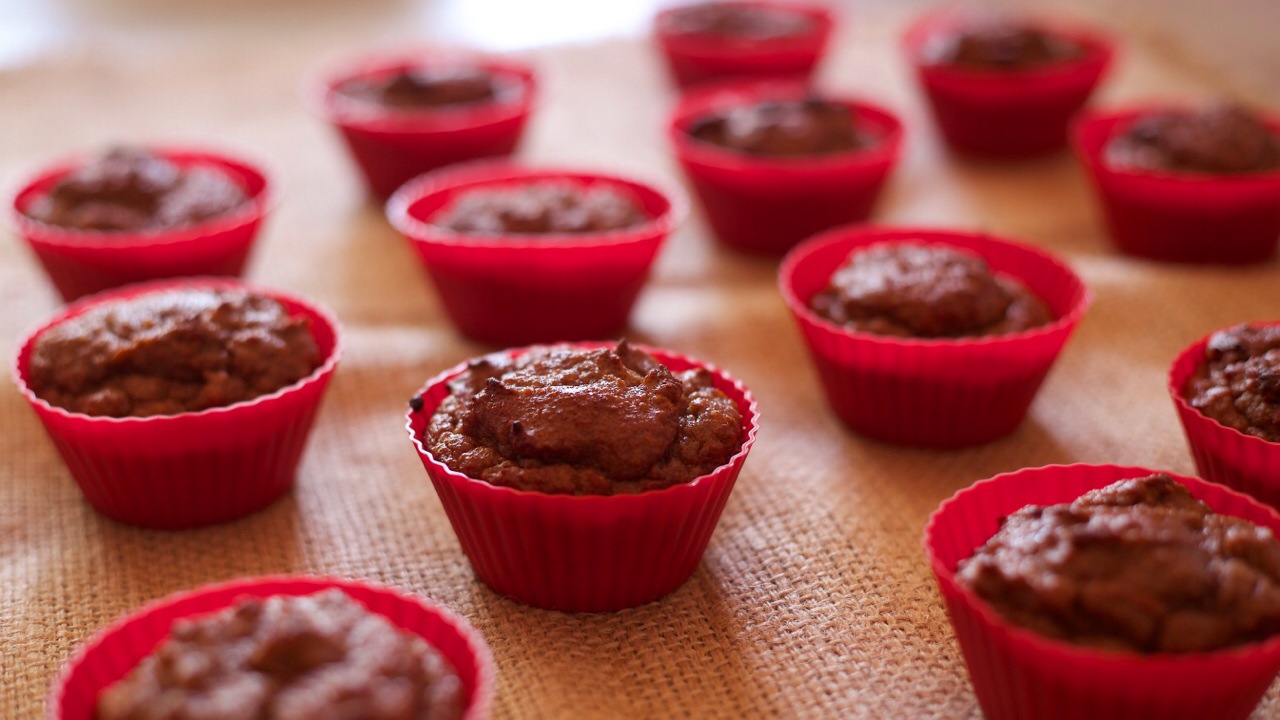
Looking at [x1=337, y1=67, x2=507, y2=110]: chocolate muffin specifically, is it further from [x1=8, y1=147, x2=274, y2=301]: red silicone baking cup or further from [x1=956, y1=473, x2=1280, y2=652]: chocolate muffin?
[x1=956, y1=473, x2=1280, y2=652]: chocolate muffin

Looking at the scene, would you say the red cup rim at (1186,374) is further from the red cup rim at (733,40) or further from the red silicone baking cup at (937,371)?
the red cup rim at (733,40)

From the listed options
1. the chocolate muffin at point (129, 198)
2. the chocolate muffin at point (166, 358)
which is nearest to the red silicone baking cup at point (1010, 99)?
the chocolate muffin at point (129, 198)

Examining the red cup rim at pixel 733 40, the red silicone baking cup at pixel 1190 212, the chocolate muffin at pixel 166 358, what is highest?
the chocolate muffin at pixel 166 358

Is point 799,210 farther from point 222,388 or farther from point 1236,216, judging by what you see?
point 222,388

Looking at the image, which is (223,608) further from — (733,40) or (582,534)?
(733,40)

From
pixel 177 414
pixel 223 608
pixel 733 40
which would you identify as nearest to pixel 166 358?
pixel 177 414
